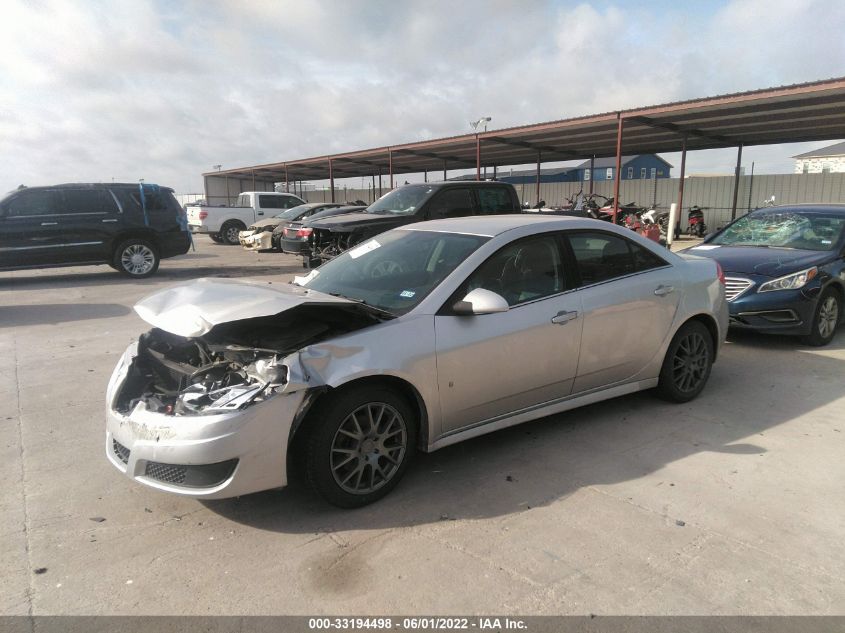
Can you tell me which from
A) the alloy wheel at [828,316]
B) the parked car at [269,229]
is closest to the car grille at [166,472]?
the alloy wheel at [828,316]

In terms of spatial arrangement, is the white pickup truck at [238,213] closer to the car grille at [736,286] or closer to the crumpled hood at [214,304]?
the car grille at [736,286]

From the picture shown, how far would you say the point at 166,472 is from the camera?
3.04 m

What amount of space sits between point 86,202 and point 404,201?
651 centimetres

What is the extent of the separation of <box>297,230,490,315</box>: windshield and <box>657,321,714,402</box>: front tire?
6.57 feet

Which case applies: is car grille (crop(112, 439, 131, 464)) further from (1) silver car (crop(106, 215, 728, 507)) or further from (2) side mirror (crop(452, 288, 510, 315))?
(2) side mirror (crop(452, 288, 510, 315))

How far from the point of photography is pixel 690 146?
23.8 m

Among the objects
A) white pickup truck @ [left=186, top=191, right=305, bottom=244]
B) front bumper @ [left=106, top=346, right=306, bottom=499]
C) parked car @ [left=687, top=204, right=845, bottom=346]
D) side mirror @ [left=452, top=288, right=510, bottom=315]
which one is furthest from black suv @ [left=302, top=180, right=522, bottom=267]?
white pickup truck @ [left=186, top=191, right=305, bottom=244]

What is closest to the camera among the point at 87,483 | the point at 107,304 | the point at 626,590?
the point at 626,590

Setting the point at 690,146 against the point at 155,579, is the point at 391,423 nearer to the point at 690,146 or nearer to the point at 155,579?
the point at 155,579

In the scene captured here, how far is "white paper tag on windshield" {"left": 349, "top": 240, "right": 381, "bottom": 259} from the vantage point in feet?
15.1

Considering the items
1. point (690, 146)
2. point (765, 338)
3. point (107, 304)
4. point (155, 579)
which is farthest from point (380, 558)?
point (690, 146)

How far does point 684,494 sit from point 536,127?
54.2 feet

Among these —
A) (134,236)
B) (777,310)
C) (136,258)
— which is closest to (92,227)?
(134,236)

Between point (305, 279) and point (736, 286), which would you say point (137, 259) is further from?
point (736, 286)
